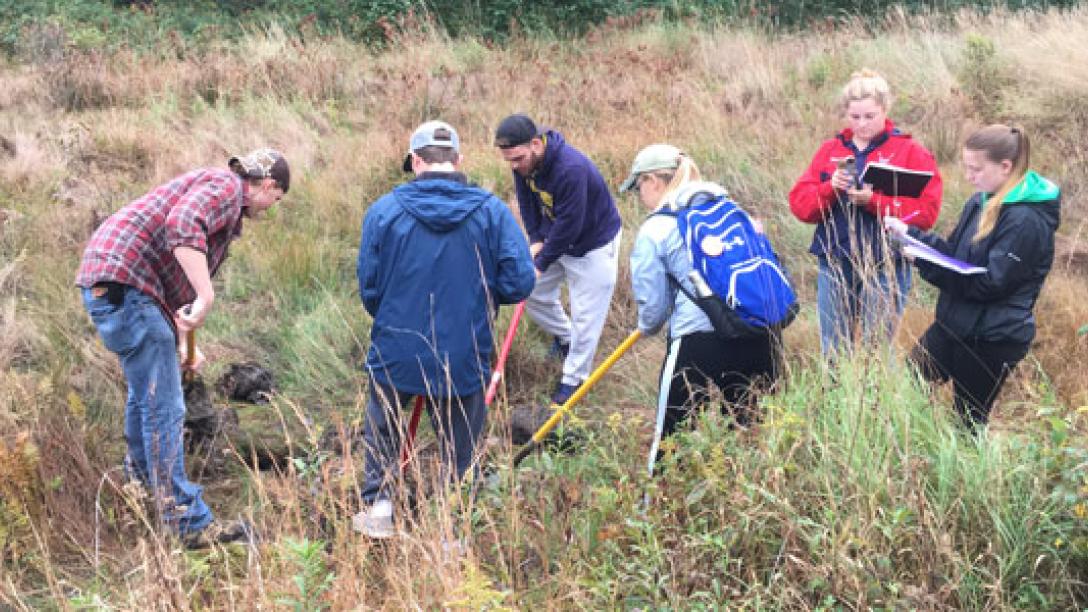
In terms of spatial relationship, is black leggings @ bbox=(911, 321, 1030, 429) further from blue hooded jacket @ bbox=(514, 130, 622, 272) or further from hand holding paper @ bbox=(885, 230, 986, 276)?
blue hooded jacket @ bbox=(514, 130, 622, 272)

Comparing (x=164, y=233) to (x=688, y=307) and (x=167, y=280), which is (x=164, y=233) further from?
(x=688, y=307)

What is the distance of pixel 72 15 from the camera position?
56.5 ft

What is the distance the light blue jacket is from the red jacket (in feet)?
3.18

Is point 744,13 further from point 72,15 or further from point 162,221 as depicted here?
point 162,221

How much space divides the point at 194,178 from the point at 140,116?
7.06 meters

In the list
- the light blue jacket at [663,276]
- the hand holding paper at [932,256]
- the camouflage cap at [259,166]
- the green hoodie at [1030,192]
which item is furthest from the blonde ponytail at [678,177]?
the camouflage cap at [259,166]

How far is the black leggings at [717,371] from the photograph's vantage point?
13.1 ft

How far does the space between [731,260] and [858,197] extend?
1.05m

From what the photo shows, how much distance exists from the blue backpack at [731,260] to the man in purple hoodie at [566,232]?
1.49m

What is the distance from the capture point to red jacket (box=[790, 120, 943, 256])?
182 inches

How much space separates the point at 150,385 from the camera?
13.2 feet

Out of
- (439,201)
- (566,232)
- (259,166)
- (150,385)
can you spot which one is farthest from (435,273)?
(566,232)

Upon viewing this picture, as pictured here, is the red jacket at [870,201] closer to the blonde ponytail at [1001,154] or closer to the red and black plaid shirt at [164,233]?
the blonde ponytail at [1001,154]

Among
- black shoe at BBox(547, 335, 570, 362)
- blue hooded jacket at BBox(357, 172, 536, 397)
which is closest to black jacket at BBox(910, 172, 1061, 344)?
blue hooded jacket at BBox(357, 172, 536, 397)
